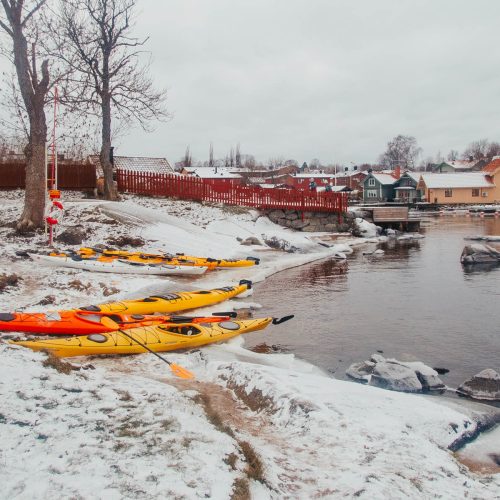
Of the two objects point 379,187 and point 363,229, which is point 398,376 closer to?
point 363,229

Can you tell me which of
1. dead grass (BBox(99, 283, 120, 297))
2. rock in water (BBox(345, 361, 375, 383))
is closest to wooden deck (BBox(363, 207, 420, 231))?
dead grass (BBox(99, 283, 120, 297))

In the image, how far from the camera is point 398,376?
20.6 ft

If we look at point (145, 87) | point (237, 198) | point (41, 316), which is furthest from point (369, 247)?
point (41, 316)

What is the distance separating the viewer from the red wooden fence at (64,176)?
2344cm

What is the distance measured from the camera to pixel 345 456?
404 cm

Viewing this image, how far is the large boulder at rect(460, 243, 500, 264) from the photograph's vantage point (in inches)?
685

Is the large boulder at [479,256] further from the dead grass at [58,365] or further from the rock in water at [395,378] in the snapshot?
the dead grass at [58,365]

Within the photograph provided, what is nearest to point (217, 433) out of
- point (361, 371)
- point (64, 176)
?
point (361, 371)

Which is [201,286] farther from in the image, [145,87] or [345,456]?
[145,87]

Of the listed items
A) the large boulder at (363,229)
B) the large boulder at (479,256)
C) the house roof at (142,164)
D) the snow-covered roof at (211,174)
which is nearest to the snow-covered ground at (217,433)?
the large boulder at (479,256)

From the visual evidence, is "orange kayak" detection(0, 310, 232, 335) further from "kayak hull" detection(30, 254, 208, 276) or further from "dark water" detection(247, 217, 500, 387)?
"kayak hull" detection(30, 254, 208, 276)

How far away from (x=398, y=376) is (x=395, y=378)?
0.23 ft

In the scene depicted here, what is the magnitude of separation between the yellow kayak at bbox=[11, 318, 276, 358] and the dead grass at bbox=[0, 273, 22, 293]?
300 cm

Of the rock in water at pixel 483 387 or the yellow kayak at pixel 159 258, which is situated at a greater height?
the yellow kayak at pixel 159 258
